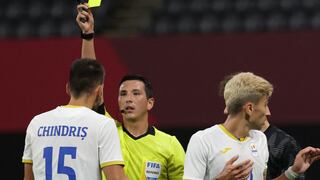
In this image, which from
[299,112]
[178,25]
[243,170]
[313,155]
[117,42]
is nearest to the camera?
[243,170]

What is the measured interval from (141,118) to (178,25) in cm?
631

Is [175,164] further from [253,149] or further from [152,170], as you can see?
[253,149]

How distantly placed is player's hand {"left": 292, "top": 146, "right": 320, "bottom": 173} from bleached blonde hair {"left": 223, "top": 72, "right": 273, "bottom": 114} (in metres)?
0.42

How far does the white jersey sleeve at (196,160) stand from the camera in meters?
4.92

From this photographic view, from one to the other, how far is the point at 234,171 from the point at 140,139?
1.11 metres

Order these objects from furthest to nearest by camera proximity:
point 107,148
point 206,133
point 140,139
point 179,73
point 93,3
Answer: point 179,73 → point 140,139 → point 93,3 → point 206,133 → point 107,148

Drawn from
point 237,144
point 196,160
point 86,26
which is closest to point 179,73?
point 86,26

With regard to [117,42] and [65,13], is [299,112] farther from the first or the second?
[65,13]

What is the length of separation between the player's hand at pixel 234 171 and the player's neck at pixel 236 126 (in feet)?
0.78

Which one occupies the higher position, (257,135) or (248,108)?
(248,108)

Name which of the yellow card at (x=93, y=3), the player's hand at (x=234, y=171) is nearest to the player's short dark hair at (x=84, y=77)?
the yellow card at (x=93, y=3)

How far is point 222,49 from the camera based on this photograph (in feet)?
31.5

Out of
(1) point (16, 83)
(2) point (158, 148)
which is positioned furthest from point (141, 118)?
(1) point (16, 83)

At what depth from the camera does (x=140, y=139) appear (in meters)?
5.82
